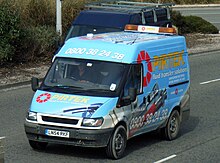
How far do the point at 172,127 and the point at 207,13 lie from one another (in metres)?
36.9

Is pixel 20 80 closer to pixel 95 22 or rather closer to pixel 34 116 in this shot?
pixel 95 22

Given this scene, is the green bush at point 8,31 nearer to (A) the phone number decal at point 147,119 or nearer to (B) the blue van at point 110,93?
(B) the blue van at point 110,93

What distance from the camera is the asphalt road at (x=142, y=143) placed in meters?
11.6

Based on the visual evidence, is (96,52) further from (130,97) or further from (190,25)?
(190,25)

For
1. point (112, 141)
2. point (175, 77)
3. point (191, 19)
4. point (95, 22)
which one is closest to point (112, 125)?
point (112, 141)

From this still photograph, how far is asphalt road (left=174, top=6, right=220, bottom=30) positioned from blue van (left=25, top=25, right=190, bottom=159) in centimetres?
2937

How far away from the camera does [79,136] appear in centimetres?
1099

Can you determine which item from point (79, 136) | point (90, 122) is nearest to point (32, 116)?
point (79, 136)

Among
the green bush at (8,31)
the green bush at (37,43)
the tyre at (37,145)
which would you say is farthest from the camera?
the green bush at (37,43)

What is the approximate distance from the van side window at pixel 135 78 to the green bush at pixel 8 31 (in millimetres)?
9185

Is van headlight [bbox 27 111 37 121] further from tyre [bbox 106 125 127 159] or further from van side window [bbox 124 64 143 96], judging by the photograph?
van side window [bbox 124 64 143 96]

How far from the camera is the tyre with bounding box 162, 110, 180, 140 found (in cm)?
1315

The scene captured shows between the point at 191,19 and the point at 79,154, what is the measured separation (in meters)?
22.7

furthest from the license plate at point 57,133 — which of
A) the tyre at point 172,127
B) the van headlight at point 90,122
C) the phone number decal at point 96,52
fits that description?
the tyre at point 172,127
